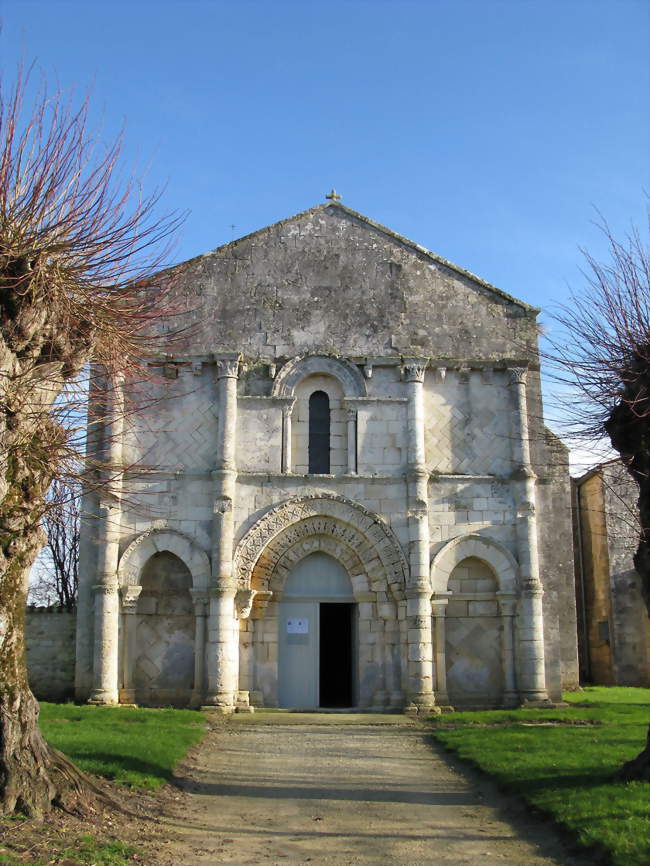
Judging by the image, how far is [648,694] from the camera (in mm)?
23203

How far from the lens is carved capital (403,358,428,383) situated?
2089cm

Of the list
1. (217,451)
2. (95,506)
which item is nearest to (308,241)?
(217,451)

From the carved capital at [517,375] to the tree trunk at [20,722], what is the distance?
13.6m

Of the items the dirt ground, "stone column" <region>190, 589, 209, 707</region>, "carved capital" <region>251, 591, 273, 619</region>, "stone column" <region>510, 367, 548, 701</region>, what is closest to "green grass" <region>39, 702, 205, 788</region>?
the dirt ground

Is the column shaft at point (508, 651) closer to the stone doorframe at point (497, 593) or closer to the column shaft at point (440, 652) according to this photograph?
the stone doorframe at point (497, 593)

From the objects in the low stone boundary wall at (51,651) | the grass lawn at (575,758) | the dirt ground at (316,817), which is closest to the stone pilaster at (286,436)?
the low stone boundary wall at (51,651)

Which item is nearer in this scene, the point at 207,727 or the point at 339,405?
the point at 207,727

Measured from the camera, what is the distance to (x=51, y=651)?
67.5 ft

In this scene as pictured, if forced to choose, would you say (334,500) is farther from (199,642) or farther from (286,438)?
(199,642)

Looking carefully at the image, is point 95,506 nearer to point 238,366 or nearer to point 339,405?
point 238,366

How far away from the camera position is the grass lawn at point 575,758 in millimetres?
8539

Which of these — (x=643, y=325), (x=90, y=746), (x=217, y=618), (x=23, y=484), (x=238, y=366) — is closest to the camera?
(x=23, y=484)

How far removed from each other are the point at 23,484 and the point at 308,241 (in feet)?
43.3

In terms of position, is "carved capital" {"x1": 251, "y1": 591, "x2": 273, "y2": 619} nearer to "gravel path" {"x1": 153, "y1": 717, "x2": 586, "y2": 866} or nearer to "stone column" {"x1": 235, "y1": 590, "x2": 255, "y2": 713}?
"stone column" {"x1": 235, "y1": 590, "x2": 255, "y2": 713}
